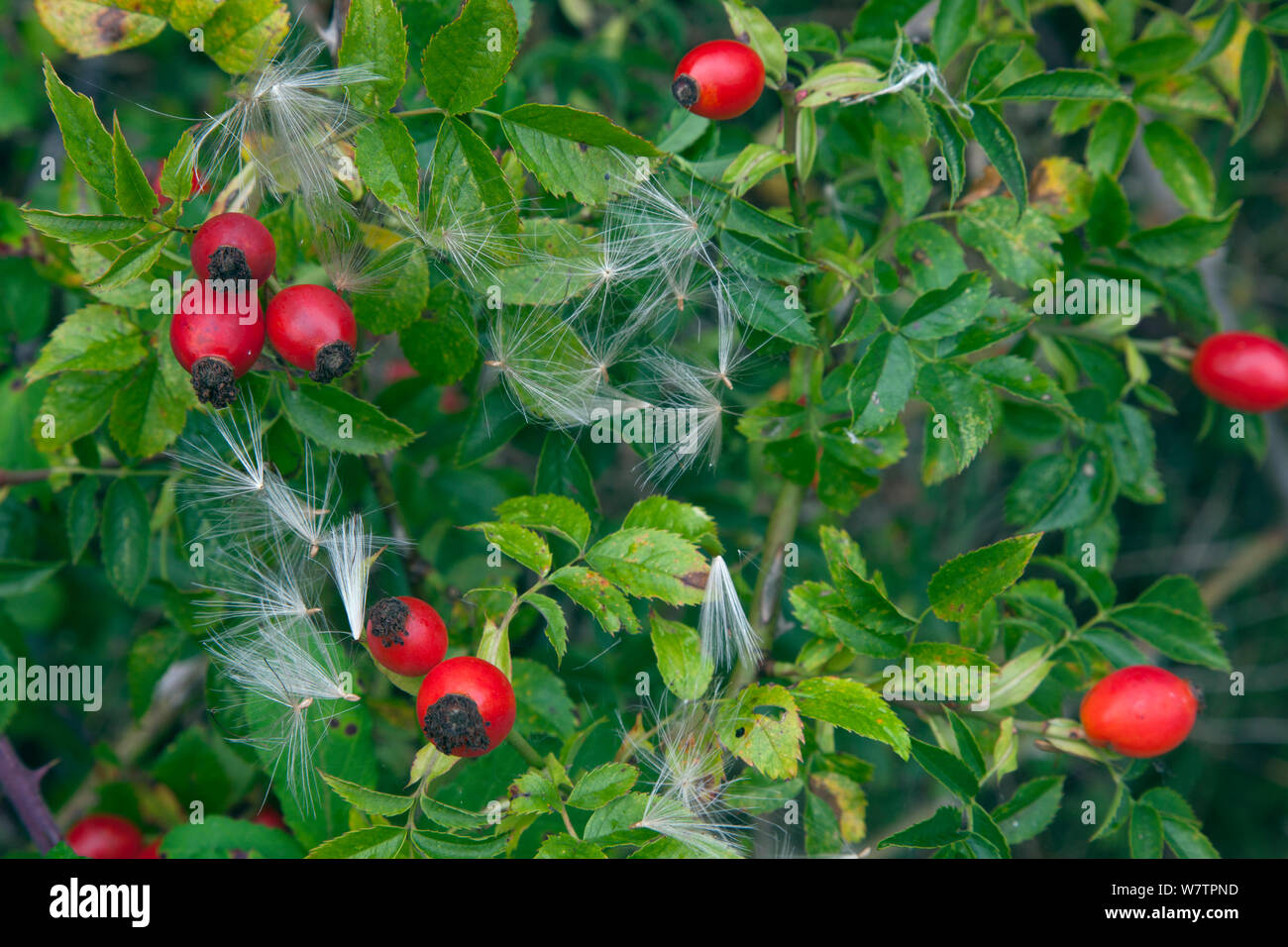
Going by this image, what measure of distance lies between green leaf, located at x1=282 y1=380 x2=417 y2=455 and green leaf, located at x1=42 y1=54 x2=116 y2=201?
487mm

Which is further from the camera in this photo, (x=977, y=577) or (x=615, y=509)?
(x=615, y=509)

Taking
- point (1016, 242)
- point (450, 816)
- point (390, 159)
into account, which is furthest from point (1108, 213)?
point (450, 816)

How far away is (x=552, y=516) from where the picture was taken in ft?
6.16

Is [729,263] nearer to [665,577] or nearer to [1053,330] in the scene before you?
[665,577]

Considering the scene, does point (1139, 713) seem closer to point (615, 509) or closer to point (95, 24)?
point (615, 509)

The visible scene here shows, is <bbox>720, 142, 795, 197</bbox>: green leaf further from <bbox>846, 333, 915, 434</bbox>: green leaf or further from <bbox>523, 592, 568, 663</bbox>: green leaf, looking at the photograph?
<bbox>523, 592, 568, 663</bbox>: green leaf

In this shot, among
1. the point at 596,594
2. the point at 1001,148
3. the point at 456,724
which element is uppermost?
the point at 1001,148

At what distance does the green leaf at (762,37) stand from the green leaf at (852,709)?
4.13ft

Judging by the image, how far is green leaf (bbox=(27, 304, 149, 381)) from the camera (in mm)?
1859

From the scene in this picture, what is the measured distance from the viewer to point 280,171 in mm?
1806

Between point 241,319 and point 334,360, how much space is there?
18cm

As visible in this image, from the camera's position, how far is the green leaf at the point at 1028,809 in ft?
6.66

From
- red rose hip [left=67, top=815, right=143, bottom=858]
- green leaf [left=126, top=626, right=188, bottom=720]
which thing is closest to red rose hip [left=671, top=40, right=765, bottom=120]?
green leaf [left=126, top=626, right=188, bottom=720]

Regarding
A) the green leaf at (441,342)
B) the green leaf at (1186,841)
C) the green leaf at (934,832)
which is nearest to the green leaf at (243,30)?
the green leaf at (441,342)
